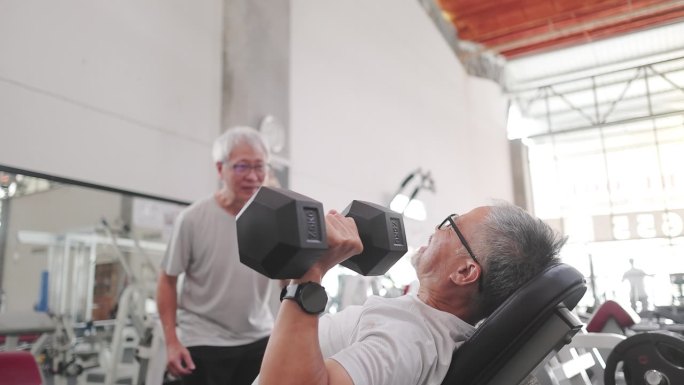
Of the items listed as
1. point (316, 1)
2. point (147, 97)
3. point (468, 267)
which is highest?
point (316, 1)

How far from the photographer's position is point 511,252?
103 centimetres

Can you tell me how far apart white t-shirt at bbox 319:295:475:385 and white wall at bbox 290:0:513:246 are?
9.43ft

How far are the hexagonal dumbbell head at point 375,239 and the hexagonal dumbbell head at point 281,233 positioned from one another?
0.21 meters

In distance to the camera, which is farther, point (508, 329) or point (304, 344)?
point (508, 329)

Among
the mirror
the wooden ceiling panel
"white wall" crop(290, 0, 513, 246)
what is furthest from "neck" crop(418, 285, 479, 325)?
the wooden ceiling panel

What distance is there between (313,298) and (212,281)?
42.5 inches

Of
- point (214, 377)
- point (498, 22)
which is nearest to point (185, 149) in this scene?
point (214, 377)

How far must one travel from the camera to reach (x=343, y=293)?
4.22 m

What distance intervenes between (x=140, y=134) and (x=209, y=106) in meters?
0.56

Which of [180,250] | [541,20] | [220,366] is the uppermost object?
[541,20]

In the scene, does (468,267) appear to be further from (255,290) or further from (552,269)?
(255,290)

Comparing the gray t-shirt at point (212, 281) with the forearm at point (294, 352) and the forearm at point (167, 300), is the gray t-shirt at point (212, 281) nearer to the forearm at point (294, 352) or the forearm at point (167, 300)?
the forearm at point (167, 300)

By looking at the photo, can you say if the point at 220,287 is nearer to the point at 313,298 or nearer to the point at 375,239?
the point at 375,239

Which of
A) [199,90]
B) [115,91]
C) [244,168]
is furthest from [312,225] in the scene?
[199,90]
